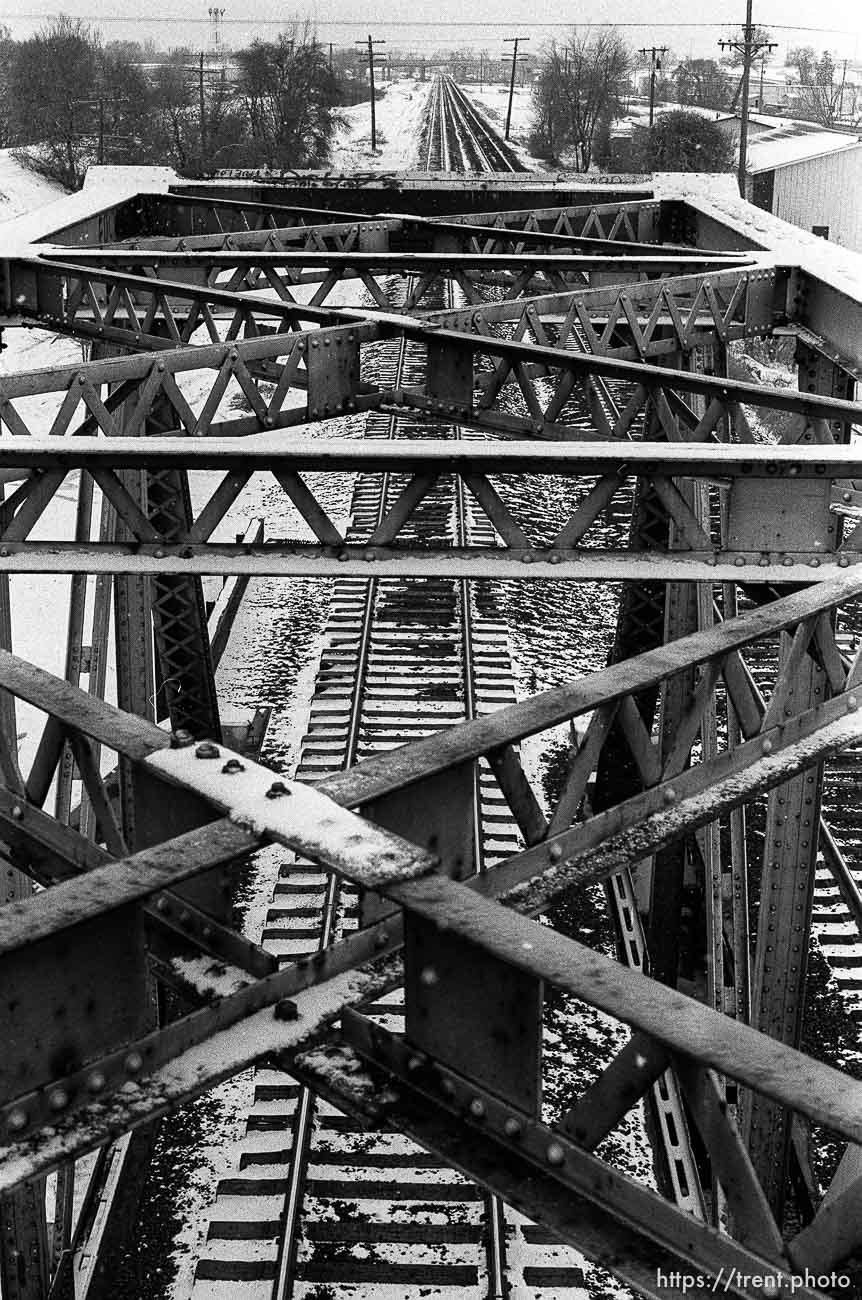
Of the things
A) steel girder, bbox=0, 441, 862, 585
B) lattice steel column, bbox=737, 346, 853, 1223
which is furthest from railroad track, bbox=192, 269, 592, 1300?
lattice steel column, bbox=737, 346, 853, 1223

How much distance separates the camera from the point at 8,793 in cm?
459

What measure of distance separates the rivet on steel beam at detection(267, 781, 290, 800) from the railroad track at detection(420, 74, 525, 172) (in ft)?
127

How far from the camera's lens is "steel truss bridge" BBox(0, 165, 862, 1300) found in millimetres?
3328

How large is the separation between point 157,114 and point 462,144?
1565cm

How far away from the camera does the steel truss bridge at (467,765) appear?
333 cm

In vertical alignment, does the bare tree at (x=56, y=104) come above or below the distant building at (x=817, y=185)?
above

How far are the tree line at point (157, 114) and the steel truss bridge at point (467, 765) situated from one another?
40.3 meters

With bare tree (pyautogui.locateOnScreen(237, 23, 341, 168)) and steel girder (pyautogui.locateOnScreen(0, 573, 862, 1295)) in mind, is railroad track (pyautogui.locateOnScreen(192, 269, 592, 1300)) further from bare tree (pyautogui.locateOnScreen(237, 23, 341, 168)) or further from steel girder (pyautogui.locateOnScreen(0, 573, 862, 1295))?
bare tree (pyautogui.locateOnScreen(237, 23, 341, 168))

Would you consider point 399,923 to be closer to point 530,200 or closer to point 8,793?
point 8,793

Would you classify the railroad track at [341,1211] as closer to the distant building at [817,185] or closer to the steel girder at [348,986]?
the steel girder at [348,986]

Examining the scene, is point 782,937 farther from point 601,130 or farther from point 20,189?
point 601,130

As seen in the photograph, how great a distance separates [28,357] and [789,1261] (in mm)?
37557

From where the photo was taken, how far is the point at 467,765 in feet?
14.1

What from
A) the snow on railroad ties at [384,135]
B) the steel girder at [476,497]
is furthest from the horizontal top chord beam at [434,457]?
the snow on railroad ties at [384,135]
